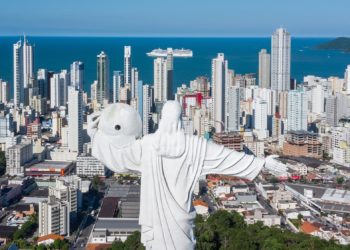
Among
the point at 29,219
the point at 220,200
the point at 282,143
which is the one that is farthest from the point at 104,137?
the point at 282,143

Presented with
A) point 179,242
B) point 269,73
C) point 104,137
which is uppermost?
point 269,73

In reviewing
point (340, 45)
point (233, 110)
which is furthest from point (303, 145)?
point (340, 45)

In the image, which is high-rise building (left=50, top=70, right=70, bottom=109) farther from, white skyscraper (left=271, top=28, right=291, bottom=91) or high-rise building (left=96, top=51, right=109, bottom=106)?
white skyscraper (left=271, top=28, right=291, bottom=91)

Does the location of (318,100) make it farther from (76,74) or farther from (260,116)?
(76,74)

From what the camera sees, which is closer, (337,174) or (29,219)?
(29,219)

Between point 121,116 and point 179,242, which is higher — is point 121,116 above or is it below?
above

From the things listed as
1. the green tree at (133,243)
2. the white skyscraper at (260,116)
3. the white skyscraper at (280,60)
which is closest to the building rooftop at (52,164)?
the white skyscraper at (260,116)

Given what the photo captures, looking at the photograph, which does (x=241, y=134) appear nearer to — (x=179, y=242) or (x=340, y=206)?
(x=340, y=206)

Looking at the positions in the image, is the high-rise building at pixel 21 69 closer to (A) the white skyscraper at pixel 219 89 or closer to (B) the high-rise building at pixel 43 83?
(B) the high-rise building at pixel 43 83
